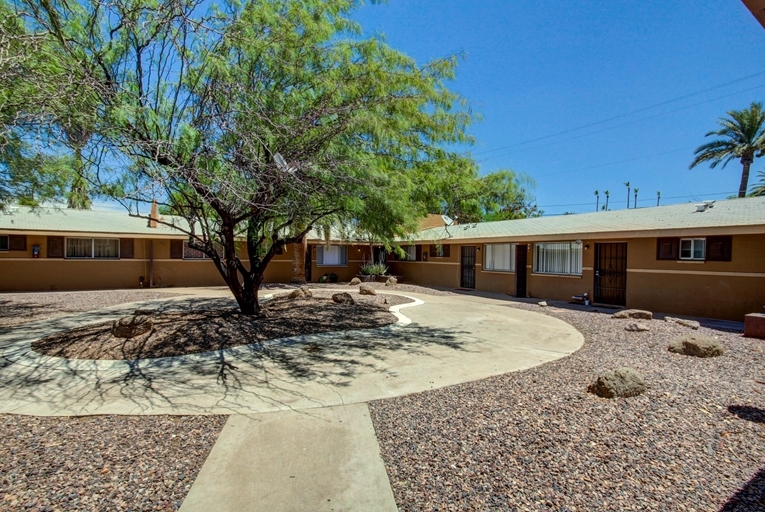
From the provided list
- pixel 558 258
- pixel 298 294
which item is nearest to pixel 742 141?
pixel 558 258

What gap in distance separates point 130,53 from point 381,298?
31.5 feet

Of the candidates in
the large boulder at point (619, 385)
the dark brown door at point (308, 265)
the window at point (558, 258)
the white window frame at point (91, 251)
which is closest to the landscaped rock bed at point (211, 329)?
the large boulder at point (619, 385)

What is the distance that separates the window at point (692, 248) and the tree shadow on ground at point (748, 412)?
328 inches

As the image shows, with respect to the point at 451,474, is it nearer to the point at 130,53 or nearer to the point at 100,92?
the point at 100,92

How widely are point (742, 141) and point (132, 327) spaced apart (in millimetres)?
33627

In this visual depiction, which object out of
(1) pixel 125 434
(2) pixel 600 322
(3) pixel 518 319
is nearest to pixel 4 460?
(1) pixel 125 434

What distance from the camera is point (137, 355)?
6.50 metres

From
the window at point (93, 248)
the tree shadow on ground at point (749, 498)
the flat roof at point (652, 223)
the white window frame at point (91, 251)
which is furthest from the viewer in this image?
the window at point (93, 248)

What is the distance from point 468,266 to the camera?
18672mm

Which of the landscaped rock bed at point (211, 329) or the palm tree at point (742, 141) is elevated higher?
the palm tree at point (742, 141)

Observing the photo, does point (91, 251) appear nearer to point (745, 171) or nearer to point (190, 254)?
point (190, 254)

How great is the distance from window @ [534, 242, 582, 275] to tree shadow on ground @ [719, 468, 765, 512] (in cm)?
1182

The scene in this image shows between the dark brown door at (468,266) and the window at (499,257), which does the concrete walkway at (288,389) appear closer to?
the window at (499,257)

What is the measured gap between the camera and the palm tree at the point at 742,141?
2522 cm
